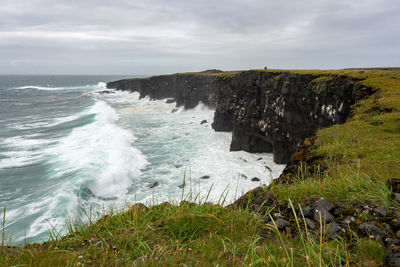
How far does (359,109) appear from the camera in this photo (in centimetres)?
1288

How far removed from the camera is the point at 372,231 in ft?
8.95

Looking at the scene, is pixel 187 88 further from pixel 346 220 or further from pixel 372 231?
pixel 372 231

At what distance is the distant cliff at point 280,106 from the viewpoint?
16.9 meters

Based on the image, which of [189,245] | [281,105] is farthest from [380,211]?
[281,105]

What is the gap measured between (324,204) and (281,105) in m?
22.0

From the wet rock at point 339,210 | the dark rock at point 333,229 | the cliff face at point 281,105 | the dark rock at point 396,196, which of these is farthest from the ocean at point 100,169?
the dark rock at point 396,196

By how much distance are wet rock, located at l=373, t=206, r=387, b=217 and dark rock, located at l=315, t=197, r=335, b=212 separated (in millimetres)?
509

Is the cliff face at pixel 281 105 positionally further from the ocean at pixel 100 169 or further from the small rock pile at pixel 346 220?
the small rock pile at pixel 346 220

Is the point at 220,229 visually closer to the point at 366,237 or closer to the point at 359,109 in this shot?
the point at 366,237

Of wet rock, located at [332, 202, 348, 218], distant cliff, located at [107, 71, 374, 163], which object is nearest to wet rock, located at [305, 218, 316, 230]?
wet rock, located at [332, 202, 348, 218]

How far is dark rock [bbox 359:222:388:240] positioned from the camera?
2.61m

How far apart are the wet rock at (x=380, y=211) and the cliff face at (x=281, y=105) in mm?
14051

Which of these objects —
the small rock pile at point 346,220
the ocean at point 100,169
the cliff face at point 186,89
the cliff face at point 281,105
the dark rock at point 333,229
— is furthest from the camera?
the cliff face at point 186,89

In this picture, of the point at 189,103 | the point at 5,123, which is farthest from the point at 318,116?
the point at 5,123
